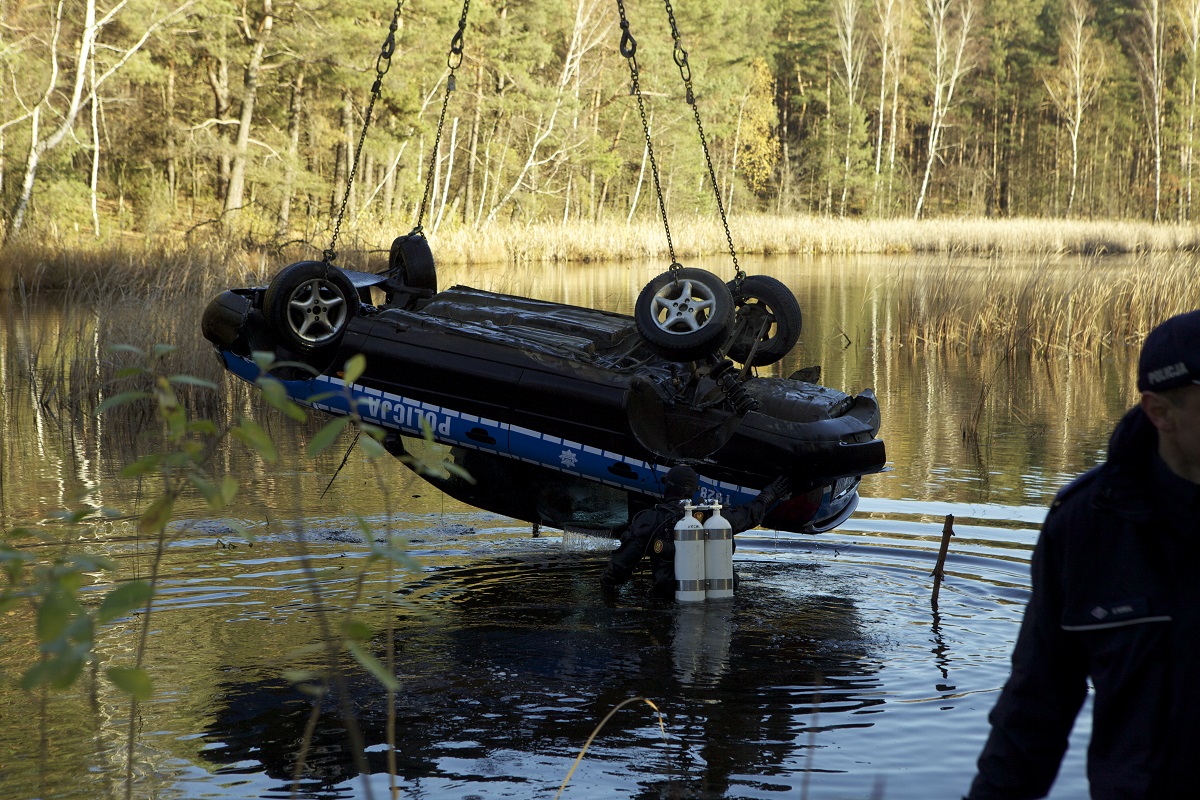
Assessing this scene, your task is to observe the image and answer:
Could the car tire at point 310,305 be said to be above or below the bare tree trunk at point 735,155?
below

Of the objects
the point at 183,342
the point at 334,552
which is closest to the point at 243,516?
the point at 334,552

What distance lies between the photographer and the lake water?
5.12 meters

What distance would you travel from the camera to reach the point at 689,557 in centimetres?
723

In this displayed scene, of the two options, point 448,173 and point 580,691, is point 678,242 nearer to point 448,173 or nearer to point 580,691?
point 448,173

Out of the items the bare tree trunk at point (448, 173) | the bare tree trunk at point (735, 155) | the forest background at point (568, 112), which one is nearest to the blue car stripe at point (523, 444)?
the forest background at point (568, 112)

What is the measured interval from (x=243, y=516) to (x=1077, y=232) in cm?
3850

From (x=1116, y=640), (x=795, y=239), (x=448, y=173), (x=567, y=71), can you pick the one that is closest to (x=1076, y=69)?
(x=795, y=239)

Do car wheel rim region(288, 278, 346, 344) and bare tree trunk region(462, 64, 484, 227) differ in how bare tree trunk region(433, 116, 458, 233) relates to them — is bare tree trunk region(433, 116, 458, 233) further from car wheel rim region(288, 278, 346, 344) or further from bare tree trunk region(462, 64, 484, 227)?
car wheel rim region(288, 278, 346, 344)

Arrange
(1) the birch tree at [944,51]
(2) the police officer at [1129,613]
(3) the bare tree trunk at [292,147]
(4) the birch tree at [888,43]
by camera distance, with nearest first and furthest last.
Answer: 1. (2) the police officer at [1129,613]
2. (3) the bare tree trunk at [292,147]
3. (1) the birch tree at [944,51]
4. (4) the birch tree at [888,43]

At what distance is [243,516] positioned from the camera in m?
9.79

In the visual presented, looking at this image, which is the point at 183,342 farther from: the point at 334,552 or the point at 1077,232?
the point at 1077,232

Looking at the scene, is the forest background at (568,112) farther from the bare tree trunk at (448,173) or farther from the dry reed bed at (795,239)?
the dry reed bed at (795,239)

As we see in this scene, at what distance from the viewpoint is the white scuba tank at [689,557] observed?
7.06 meters

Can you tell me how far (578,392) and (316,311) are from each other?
1735 millimetres
